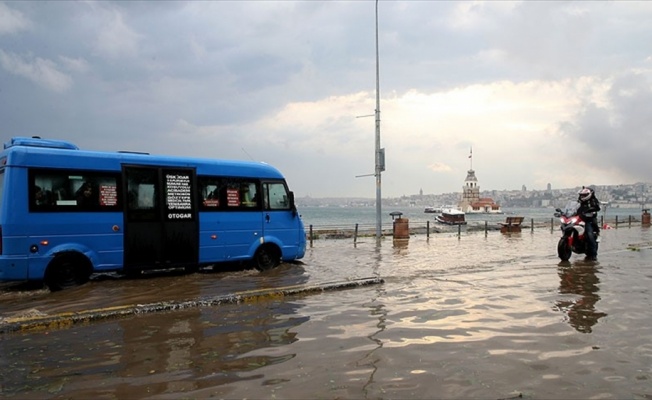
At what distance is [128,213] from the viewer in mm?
10344

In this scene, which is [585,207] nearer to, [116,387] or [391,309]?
[391,309]

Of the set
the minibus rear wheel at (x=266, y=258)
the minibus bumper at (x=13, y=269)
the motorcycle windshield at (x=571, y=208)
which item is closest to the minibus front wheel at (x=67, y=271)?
the minibus bumper at (x=13, y=269)

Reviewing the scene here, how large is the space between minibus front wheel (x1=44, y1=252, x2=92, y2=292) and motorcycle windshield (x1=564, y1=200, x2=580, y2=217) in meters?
12.8

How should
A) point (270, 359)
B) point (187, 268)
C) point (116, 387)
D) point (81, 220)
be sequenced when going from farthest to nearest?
point (187, 268) < point (81, 220) < point (270, 359) < point (116, 387)

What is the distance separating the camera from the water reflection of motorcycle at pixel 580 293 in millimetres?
6688

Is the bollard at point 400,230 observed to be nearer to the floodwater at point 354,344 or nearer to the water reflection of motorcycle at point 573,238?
the water reflection of motorcycle at point 573,238

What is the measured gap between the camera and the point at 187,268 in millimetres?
11859

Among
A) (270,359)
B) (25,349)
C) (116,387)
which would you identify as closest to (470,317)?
(270,359)

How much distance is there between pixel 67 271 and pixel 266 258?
463cm

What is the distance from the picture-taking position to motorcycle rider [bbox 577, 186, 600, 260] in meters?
13.8

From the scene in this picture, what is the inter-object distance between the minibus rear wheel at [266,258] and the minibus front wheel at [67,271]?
12.9ft

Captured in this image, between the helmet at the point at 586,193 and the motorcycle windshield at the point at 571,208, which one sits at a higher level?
the helmet at the point at 586,193

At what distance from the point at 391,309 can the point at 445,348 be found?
6.69 ft

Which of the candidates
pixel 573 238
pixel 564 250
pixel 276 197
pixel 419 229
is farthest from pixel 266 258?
pixel 419 229
